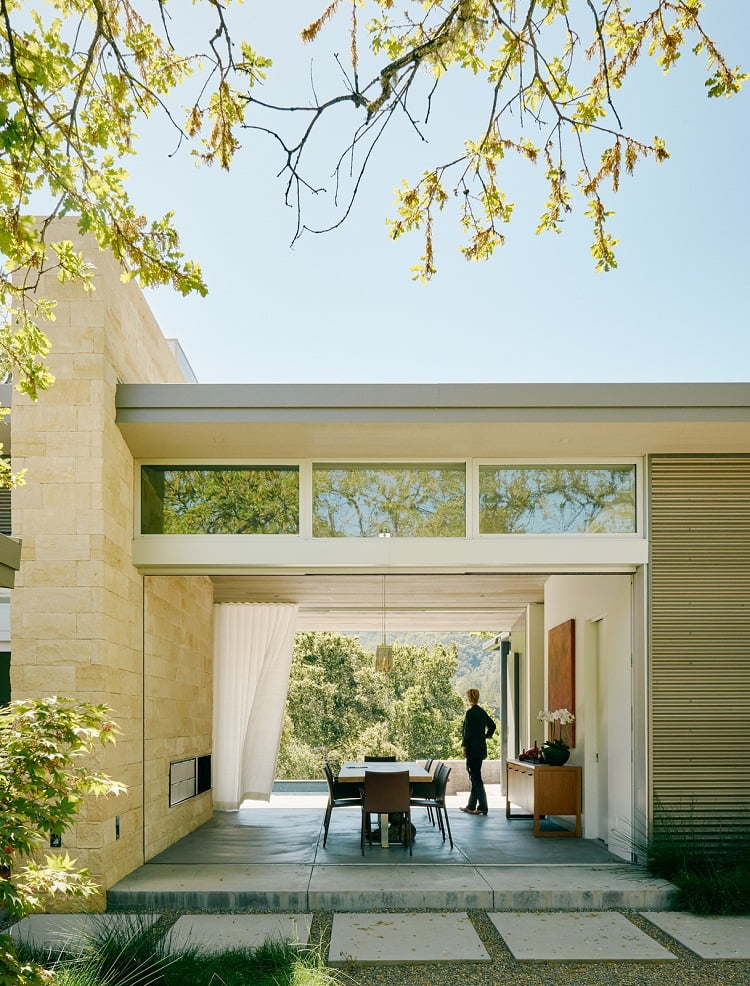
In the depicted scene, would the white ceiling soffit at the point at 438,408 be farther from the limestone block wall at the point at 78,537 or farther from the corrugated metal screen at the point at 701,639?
the corrugated metal screen at the point at 701,639

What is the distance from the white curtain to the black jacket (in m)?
2.46

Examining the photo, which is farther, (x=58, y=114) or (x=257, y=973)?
(x=257, y=973)

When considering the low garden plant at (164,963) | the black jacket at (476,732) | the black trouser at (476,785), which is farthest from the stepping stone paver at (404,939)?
the black trouser at (476,785)

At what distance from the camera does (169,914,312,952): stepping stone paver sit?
5.99m

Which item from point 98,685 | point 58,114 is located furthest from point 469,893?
point 58,114

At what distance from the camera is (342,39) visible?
3898 millimetres

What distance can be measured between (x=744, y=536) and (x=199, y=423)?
13.8 ft

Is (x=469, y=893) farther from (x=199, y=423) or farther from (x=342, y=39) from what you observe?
(x=342, y=39)

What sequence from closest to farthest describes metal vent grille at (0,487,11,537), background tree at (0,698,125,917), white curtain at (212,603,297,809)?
background tree at (0,698,125,917), metal vent grille at (0,487,11,537), white curtain at (212,603,297,809)

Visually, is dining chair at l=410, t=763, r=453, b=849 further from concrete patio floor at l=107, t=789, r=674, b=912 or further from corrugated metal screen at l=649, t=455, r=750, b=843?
corrugated metal screen at l=649, t=455, r=750, b=843

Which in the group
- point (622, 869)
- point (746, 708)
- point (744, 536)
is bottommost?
point (622, 869)

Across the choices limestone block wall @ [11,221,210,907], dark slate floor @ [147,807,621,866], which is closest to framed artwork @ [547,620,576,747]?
dark slate floor @ [147,807,621,866]

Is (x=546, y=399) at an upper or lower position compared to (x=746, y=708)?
upper

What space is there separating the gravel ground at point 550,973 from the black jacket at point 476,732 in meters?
5.23
